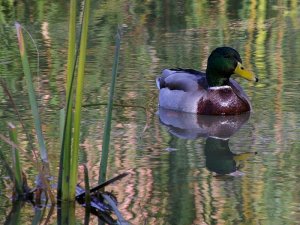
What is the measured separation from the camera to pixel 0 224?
246 inches

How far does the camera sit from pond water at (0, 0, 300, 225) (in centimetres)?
665

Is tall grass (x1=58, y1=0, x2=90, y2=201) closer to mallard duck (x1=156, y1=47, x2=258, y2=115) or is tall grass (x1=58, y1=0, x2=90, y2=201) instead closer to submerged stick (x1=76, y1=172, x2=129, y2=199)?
submerged stick (x1=76, y1=172, x2=129, y2=199)

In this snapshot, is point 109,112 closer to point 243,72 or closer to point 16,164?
point 16,164

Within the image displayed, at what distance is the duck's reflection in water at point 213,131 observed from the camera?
25.5 ft

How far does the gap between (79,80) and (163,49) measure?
6099 mm

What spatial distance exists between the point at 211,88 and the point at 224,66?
28cm

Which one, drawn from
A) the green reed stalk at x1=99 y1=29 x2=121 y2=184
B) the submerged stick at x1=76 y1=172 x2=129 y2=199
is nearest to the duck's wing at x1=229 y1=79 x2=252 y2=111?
the submerged stick at x1=76 y1=172 x2=129 y2=199

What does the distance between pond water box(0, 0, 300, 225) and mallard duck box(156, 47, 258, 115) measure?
144mm

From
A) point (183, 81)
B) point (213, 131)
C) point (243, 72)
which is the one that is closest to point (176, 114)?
point (183, 81)

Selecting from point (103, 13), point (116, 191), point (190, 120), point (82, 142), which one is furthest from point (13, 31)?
point (116, 191)

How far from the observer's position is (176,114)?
32.4ft

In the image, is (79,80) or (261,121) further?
(261,121)

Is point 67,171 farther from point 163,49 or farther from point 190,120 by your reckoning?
point 163,49

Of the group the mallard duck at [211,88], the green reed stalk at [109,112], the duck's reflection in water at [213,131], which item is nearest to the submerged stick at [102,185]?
the green reed stalk at [109,112]
